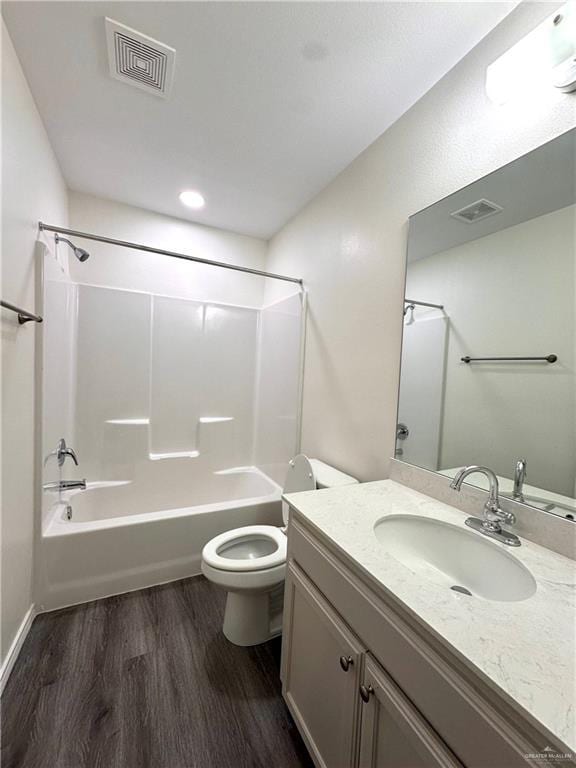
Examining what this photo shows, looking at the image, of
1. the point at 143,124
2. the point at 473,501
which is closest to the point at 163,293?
the point at 143,124

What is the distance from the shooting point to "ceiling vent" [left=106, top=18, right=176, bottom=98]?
3.91 ft

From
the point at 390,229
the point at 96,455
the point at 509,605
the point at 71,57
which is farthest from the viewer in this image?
the point at 96,455

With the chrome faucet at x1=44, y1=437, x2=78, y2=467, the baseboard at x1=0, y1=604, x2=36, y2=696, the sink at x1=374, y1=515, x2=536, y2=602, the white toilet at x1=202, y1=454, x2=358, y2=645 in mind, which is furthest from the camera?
the chrome faucet at x1=44, y1=437, x2=78, y2=467

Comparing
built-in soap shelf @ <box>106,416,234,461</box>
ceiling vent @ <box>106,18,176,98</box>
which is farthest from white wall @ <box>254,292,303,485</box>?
ceiling vent @ <box>106,18,176,98</box>

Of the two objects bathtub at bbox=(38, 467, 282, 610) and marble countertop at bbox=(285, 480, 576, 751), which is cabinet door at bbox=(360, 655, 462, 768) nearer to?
marble countertop at bbox=(285, 480, 576, 751)

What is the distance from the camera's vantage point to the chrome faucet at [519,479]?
0.99 m

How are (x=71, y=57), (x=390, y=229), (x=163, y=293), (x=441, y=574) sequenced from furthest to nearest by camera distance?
(x=163, y=293), (x=390, y=229), (x=71, y=57), (x=441, y=574)

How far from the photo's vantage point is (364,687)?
76 cm

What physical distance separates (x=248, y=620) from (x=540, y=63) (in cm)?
236

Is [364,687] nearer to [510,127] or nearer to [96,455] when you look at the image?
[510,127]

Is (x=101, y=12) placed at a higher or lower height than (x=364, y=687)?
higher

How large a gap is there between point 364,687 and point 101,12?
2.27 meters

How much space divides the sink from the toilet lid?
2.25 ft

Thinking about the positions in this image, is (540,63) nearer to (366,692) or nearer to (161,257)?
(366,692)
